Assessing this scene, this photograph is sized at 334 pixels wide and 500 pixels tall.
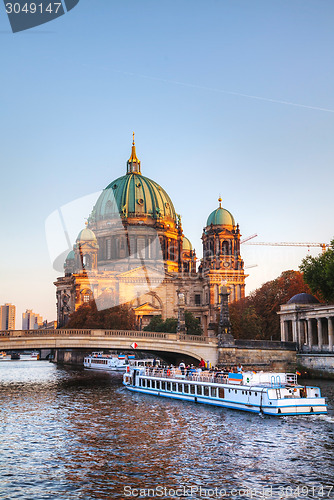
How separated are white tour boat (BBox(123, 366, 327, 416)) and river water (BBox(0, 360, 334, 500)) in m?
0.95

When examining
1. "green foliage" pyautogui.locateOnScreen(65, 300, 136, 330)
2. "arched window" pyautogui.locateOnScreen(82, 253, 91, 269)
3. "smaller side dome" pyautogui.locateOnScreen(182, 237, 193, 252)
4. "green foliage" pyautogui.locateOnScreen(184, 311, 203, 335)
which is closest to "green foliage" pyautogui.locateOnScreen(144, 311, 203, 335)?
"green foliage" pyautogui.locateOnScreen(184, 311, 203, 335)

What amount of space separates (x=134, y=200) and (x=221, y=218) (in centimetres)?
2384

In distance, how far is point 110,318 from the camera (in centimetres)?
8844

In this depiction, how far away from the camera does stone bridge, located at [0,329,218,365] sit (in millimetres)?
52281

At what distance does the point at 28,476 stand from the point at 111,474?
10.0 ft

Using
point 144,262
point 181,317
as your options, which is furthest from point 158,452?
point 144,262

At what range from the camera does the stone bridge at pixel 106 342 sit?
52281 mm

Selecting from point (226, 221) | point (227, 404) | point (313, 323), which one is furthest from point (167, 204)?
point (227, 404)

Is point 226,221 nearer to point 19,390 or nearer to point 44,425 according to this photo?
point 19,390

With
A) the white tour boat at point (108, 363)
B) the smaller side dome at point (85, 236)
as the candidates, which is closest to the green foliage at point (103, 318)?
the white tour boat at point (108, 363)

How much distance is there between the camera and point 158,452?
26.0 m

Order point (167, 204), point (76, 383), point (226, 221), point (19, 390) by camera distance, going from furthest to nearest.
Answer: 1. point (167, 204)
2. point (226, 221)
3. point (76, 383)
4. point (19, 390)

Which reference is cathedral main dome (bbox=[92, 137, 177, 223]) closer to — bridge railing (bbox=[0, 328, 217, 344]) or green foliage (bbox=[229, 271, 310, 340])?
green foliage (bbox=[229, 271, 310, 340])

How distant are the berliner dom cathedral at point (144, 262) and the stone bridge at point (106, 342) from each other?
43909 mm
